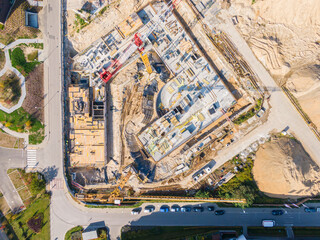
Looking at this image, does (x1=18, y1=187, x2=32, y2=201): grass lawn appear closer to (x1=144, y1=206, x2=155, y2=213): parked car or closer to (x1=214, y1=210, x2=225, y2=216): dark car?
(x1=144, y1=206, x2=155, y2=213): parked car

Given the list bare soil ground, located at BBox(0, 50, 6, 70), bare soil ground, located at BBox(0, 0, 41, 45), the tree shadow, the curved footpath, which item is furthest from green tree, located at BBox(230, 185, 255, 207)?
bare soil ground, located at BBox(0, 50, 6, 70)

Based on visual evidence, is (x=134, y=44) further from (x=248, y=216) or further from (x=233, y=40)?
(x=248, y=216)

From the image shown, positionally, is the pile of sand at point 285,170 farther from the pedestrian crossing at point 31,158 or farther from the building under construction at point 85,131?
the pedestrian crossing at point 31,158

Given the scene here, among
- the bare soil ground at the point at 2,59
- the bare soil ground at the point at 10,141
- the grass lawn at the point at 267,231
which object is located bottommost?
the grass lawn at the point at 267,231

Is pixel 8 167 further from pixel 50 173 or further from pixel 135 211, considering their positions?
pixel 135 211

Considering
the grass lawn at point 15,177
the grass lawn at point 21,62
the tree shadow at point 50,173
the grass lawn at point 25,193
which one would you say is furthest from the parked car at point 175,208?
the grass lawn at point 21,62

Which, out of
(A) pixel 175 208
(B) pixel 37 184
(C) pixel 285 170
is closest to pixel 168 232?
(A) pixel 175 208
